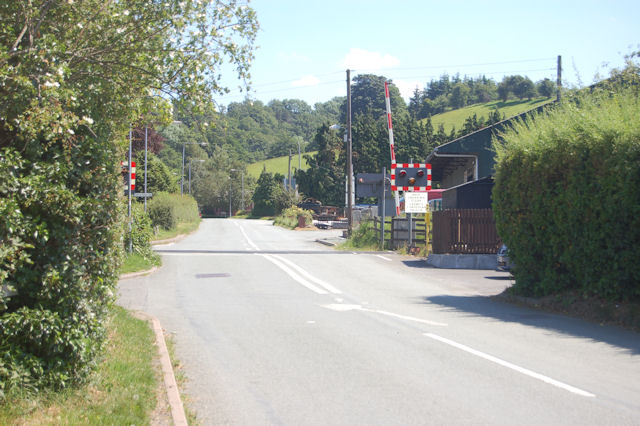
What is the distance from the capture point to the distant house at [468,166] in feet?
77.4

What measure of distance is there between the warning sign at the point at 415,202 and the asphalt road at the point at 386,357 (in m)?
9.05

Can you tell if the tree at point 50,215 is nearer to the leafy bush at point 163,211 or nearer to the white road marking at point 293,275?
Result: the white road marking at point 293,275

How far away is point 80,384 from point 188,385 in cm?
147

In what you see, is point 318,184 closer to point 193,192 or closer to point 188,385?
point 193,192

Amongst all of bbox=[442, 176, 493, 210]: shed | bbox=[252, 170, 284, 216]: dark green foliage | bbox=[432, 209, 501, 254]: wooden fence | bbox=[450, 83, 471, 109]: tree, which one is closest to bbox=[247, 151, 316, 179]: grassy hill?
bbox=[252, 170, 284, 216]: dark green foliage

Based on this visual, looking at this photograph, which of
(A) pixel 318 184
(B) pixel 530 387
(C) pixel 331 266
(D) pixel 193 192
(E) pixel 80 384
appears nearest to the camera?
(E) pixel 80 384

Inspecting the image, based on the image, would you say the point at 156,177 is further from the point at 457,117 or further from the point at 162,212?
the point at 457,117

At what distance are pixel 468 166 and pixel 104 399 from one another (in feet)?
105

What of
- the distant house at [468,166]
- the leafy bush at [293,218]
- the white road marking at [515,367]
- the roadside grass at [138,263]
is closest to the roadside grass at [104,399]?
the white road marking at [515,367]

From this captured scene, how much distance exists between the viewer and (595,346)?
339 inches

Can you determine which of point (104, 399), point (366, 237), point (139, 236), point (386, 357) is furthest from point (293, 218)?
point (104, 399)

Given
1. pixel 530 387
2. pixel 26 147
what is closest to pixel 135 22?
pixel 26 147

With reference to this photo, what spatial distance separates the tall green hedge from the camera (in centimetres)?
1014

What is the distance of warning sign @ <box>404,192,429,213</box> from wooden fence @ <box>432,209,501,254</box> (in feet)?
12.1
